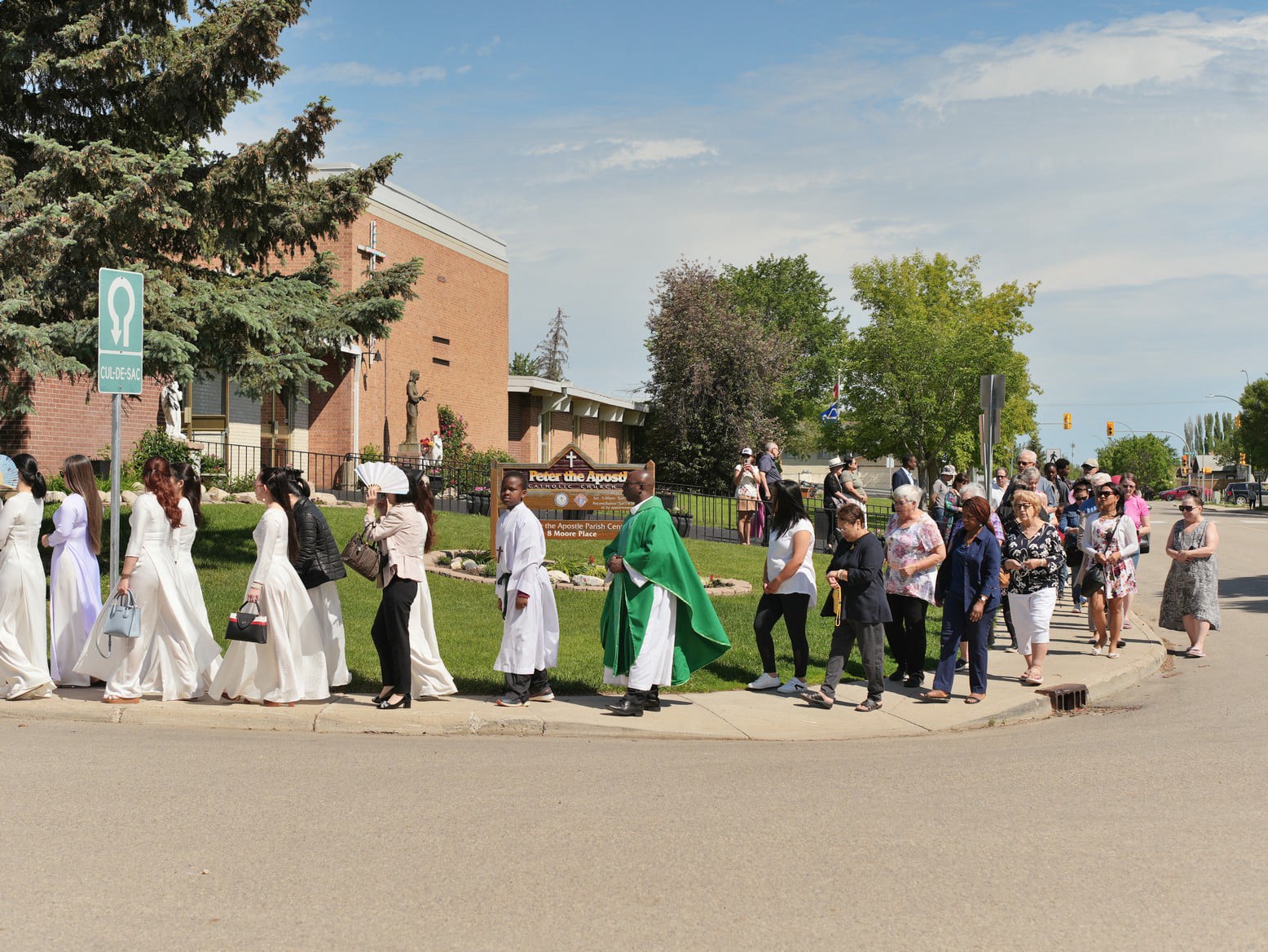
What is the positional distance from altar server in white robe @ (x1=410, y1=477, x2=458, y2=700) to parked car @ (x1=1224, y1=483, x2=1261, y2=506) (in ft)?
249

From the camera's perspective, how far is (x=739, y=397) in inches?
1625

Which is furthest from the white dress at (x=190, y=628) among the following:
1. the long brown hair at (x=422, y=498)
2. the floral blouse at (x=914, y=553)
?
the floral blouse at (x=914, y=553)

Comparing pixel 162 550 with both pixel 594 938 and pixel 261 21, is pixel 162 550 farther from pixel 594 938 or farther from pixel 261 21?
pixel 261 21

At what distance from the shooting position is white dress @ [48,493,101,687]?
9117 millimetres

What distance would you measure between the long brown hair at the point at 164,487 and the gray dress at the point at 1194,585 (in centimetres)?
1019

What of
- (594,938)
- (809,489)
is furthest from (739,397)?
(594,938)

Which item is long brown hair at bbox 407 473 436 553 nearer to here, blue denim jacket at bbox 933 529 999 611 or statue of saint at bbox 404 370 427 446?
blue denim jacket at bbox 933 529 999 611

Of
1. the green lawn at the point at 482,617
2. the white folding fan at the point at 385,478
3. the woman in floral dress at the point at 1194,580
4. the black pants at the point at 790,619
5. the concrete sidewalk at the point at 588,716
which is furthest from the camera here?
the woman in floral dress at the point at 1194,580

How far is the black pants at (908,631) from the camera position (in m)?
9.89

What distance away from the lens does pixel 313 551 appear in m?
8.57

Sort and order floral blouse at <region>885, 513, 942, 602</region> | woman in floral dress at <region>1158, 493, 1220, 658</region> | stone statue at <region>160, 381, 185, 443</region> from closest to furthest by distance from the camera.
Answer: floral blouse at <region>885, 513, 942, 602</region> < woman in floral dress at <region>1158, 493, 1220, 658</region> < stone statue at <region>160, 381, 185, 443</region>

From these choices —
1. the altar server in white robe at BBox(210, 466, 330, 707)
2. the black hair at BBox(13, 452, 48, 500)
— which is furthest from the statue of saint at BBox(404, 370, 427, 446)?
the altar server in white robe at BBox(210, 466, 330, 707)

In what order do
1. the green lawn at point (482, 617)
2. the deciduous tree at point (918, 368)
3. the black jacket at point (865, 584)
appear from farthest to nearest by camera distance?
the deciduous tree at point (918, 368), the green lawn at point (482, 617), the black jacket at point (865, 584)

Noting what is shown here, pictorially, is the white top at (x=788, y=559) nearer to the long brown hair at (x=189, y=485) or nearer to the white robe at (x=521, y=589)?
the white robe at (x=521, y=589)
